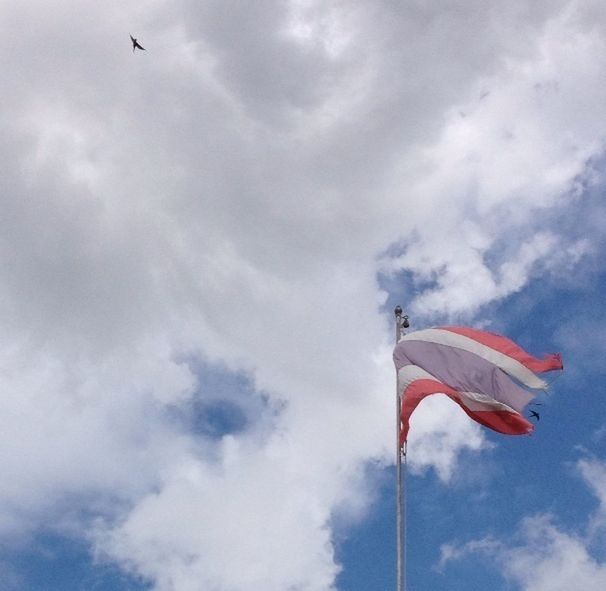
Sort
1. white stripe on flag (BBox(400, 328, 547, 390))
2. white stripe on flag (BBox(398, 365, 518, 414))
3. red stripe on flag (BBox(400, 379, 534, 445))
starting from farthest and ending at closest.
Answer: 1. white stripe on flag (BBox(400, 328, 547, 390))
2. white stripe on flag (BBox(398, 365, 518, 414))
3. red stripe on flag (BBox(400, 379, 534, 445))

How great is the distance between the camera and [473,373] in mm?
33750

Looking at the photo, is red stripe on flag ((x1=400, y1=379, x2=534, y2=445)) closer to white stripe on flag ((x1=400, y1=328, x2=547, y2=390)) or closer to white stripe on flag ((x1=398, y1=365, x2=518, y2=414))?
white stripe on flag ((x1=398, y1=365, x2=518, y2=414))

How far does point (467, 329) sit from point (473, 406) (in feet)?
12.1

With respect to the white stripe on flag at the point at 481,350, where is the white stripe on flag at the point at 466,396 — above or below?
below

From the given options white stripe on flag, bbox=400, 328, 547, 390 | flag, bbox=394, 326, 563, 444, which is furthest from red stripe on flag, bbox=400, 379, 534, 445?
white stripe on flag, bbox=400, 328, 547, 390

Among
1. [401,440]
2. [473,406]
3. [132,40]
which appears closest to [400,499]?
[401,440]

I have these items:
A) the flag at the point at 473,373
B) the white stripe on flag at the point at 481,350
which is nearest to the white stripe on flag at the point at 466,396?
the flag at the point at 473,373

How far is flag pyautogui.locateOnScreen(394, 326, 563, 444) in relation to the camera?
3269 centimetres

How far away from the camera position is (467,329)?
3534cm

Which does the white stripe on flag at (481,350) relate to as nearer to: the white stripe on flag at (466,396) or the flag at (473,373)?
the flag at (473,373)

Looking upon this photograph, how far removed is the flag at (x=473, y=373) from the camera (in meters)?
32.7

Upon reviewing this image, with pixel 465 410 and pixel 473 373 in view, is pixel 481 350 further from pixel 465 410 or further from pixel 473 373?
pixel 465 410

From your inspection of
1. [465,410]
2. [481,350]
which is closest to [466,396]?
[465,410]

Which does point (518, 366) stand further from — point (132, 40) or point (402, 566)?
point (132, 40)
